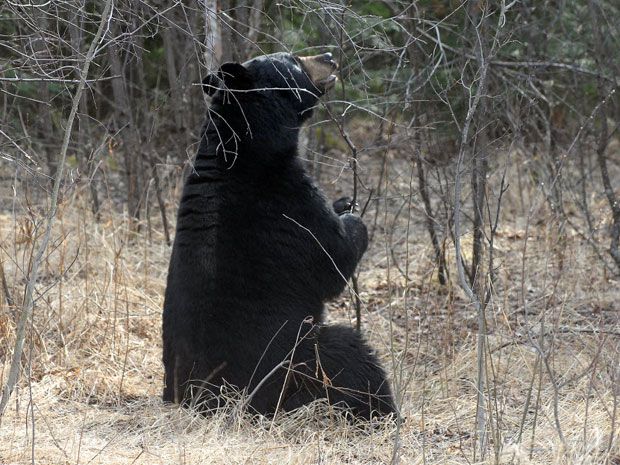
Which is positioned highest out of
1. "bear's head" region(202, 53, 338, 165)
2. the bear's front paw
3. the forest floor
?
"bear's head" region(202, 53, 338, 165)

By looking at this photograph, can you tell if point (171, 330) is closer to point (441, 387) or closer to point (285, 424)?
point (285, 424)

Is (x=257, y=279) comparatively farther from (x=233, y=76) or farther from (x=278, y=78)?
(x=278, y=78)

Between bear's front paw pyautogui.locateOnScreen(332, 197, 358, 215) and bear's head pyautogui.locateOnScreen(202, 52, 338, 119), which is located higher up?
bear's head pyautogui.locateOnScreen(202, 52, 338, 119)

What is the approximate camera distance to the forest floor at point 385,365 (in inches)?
171

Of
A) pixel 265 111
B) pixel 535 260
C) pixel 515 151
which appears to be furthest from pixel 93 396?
pixel 515 151

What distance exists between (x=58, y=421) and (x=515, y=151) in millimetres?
6938

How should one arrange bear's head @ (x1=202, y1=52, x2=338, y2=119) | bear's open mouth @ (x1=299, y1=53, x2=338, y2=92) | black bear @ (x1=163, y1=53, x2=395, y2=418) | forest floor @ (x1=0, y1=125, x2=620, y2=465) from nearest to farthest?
forest floor @ (x1=0, y1=125, x2=620, y2=465) < black bear @ (x1=163, y1=53, x2=395, y2=418) < bear's head @ (x1=202, y1=52, x2=338, y2=119) < bear's open mouth @ (x1=299, y1=53, x2=338, y2=92)

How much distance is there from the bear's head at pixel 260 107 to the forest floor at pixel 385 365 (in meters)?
0.84

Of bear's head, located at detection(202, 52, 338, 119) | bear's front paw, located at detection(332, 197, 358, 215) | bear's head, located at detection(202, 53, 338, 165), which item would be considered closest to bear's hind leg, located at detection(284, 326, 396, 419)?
bear's front paw, located at detection(332, 197, 358, 215)

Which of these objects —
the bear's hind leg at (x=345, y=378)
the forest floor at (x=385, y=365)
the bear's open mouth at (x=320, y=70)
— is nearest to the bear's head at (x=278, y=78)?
the bear's open mouth at (x=320, y=70)

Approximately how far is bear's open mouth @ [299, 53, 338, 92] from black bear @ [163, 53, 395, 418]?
502 millimetres

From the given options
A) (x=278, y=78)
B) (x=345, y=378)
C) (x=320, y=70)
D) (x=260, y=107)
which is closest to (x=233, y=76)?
(x=260, y=107)

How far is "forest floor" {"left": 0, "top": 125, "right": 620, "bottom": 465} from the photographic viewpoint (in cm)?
436

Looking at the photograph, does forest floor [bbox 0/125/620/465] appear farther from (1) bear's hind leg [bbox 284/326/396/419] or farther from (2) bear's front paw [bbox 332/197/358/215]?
(2) bear's front paw [bbox 332/197/358/215]
